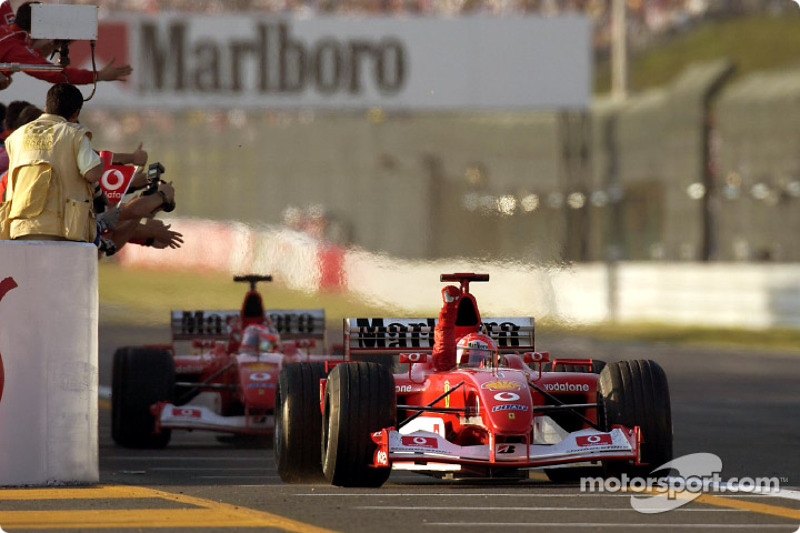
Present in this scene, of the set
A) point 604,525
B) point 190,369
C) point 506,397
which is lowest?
point 604,525

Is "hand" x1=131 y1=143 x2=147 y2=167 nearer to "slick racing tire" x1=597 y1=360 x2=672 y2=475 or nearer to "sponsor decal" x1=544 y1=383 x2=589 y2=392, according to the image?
"sponsor decal" x1=544 y1=383 x2=589 y2=392

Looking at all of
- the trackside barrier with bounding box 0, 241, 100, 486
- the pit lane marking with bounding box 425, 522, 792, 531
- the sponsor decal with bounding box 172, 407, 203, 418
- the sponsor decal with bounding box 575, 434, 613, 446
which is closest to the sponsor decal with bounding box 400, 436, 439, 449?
the sponsor decal with bounding box 575, 434, 613, 446

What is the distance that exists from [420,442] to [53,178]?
276cm

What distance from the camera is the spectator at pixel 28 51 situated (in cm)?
1205

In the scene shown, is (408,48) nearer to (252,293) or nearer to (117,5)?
(117,5)

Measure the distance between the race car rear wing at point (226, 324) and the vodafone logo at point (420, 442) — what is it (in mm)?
6082

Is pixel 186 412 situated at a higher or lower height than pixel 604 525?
higher

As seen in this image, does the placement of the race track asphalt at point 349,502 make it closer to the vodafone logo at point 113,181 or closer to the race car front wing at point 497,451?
the race car front wing at point 497,451

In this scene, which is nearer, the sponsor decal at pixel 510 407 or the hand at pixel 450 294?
the sponsor decal at pixel 510 407

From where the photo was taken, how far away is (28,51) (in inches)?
488

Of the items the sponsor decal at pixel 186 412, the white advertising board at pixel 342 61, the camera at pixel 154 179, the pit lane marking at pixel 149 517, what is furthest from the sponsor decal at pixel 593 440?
the white advertising board at pixel 342 61

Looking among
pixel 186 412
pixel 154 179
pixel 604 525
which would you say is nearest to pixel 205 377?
pixel 186 412

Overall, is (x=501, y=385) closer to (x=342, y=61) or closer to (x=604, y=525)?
(x=604, y=525)

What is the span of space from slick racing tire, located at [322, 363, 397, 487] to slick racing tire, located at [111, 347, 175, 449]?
415cm
